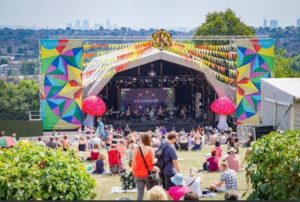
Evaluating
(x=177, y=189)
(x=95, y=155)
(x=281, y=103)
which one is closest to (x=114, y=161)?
(x=95, y=155)

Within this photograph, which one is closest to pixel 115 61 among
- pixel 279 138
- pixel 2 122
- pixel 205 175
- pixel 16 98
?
pixel 2 122

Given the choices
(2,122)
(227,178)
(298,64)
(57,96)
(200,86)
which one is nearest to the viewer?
(227,178)

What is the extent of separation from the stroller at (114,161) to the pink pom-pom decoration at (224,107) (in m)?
19.1

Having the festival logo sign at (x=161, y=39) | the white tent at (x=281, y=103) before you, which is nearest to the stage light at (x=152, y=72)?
the festival logo sign at (x=161, y=39)

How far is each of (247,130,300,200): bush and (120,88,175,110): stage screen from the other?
2836cm

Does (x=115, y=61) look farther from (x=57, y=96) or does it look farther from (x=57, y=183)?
(x=57, y=183)

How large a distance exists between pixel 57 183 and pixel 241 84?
26.1 m

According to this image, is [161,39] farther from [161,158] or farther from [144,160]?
[144,160]

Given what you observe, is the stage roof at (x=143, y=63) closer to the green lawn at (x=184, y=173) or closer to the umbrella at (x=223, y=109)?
the umbrella at (x=223, y=109)

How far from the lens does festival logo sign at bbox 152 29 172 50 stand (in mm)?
34094

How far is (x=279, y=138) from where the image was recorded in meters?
10.5

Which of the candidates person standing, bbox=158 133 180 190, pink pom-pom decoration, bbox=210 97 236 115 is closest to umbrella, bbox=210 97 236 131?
pink pom-pom decoration, bbox=210 97 236 115

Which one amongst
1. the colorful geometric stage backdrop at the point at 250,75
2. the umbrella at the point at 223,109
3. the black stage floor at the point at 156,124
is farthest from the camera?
the black stage floor at the point at 156,124

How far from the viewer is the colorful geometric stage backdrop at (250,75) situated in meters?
34.8
